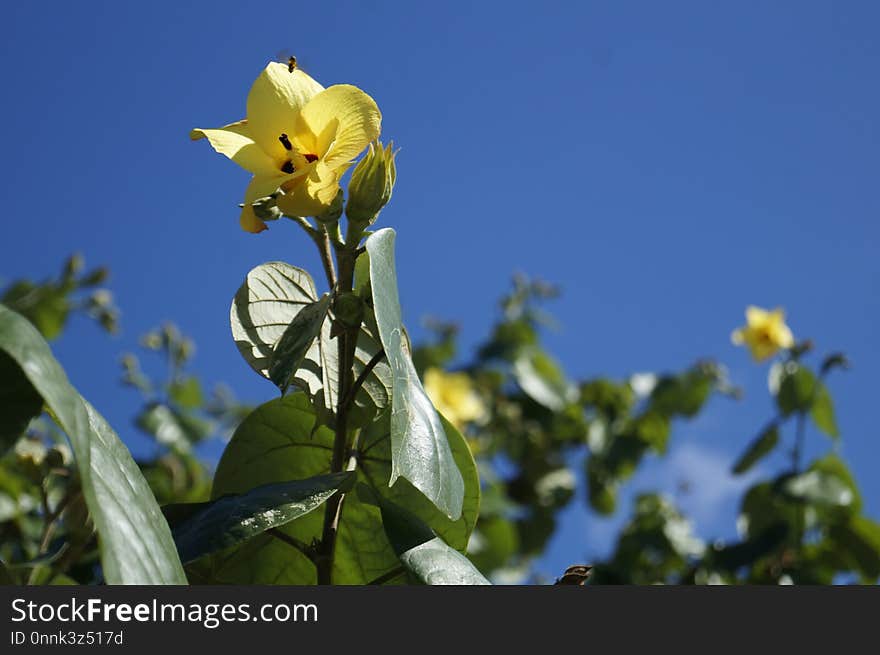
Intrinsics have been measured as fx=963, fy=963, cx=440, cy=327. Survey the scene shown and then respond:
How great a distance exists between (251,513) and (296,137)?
301 millimetres

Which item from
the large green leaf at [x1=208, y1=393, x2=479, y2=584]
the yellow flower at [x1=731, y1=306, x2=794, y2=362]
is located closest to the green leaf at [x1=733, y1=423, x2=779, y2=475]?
the yellow flower at [x1=731, y1=306, x2=794, y2=362]

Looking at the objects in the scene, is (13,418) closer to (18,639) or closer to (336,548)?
(18,639)

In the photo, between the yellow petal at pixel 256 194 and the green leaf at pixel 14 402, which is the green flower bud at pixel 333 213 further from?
the green leaf at pixel 14 402

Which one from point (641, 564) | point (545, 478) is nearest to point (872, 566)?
point (641, 564)

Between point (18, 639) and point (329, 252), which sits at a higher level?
point (329, 252)

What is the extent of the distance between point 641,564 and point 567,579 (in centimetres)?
207

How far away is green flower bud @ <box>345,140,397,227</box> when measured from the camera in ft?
2.43

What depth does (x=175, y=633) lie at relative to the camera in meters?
0.53

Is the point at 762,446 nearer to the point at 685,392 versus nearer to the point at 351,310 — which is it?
the point at 685,392

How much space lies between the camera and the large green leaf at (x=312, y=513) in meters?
0.80

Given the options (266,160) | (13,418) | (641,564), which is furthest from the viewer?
(641,564)

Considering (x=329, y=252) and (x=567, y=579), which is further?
(x=329, y=252)

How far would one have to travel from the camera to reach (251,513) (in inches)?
25.7

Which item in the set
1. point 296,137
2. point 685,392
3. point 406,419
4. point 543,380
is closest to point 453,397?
point 543,380
